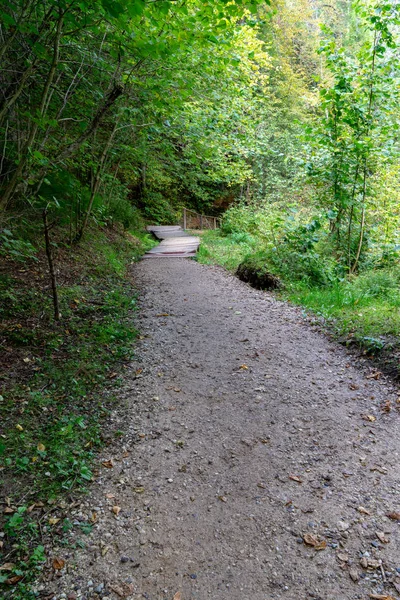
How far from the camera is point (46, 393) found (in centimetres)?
343

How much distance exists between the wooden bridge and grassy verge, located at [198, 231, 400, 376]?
482 cm

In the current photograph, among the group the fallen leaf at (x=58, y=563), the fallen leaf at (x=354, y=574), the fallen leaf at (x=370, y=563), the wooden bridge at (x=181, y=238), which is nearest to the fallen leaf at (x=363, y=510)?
the fallen leaf at (x=370, y=563)

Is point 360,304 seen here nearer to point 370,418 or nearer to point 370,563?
point 370,418

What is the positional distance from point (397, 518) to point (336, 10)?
1477 inches

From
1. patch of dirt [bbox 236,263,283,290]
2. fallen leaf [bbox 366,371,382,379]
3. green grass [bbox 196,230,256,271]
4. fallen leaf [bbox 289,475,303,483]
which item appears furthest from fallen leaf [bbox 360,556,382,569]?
green grass [bbox 196,230,256,271]

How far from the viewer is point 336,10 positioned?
29.0m

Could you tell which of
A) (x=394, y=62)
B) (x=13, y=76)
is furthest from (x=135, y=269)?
(x=394, y=62)

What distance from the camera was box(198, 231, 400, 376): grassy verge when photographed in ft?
Result: 14.9

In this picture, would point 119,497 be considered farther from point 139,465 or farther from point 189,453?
point 189,453

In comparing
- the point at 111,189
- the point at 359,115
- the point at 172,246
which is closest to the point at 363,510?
the point at 359,115

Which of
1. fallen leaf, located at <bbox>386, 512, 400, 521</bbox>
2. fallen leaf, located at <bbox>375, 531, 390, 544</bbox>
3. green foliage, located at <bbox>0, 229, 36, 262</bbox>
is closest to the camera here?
fallen leaf, located at <bbox>375, 531, 390, 544</bbox>

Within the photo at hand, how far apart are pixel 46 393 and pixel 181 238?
11900mm

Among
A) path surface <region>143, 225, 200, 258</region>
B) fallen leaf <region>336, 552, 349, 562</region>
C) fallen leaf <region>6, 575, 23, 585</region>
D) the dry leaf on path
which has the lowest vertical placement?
fallen leaf <region>336, 552, 349, 562</region>

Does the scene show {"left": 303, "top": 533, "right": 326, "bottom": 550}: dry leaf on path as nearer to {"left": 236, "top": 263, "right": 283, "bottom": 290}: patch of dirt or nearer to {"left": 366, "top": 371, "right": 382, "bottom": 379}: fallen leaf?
{"left": 366, "top": 371, "right": 382, "bottom": 379}: fallen leaf
